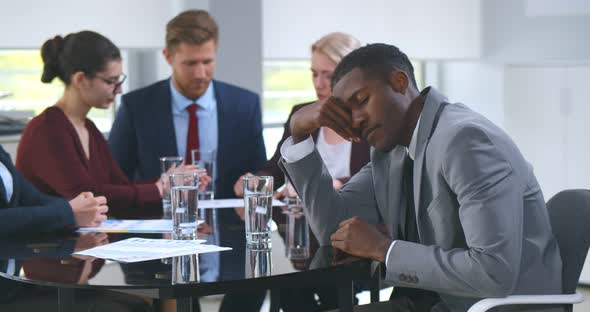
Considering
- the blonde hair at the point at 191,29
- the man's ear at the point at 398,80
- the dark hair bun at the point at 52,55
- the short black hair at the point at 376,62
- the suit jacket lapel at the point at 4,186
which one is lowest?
the suit jacket lapel at the point at 4,186

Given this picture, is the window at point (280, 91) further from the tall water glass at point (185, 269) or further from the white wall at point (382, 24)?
the tall water glass at point (185, 269)

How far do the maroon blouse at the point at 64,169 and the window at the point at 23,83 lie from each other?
148 centimetres

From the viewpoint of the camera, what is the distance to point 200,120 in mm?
3592

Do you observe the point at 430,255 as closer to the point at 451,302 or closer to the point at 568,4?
the point at 451,302

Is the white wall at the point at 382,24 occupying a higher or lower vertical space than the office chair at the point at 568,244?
higher

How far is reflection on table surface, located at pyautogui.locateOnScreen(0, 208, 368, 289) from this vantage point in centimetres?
186

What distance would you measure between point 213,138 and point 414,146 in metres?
1.67

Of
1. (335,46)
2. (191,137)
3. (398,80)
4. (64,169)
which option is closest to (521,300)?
(398,80)

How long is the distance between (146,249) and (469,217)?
31.9 inches

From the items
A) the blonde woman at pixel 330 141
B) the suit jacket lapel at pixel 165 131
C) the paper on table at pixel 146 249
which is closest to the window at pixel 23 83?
the suit jacket lapel at pixel 165 131

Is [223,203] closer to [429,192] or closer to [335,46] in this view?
[335,46]

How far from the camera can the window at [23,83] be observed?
14.7 ft

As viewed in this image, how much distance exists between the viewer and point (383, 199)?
7.55 ft

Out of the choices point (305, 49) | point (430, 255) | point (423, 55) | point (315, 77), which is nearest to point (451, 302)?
point (430, 255)
